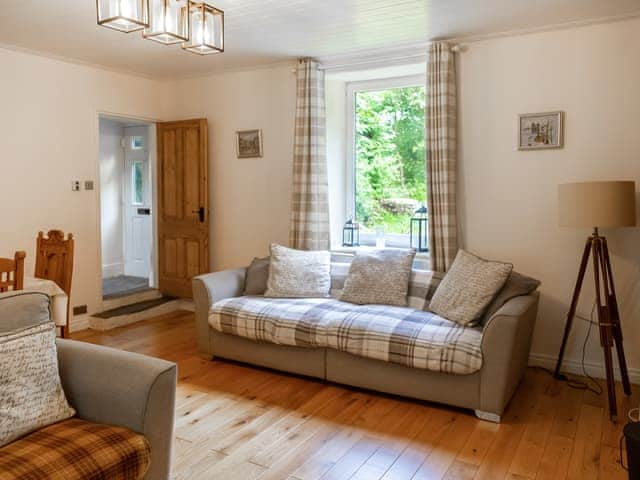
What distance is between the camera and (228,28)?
12.2 ft

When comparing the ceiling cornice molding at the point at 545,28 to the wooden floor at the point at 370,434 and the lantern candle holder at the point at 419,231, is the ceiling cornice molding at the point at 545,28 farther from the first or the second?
the wooden floor at the point at 370,434

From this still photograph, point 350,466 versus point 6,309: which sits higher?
point 6,309

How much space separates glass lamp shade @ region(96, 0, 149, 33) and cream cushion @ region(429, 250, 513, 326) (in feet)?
7.71

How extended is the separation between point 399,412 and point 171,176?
11.5ft

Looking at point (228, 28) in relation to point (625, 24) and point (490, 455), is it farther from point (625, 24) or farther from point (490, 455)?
point (490, 455)

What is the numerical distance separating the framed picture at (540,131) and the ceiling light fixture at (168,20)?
7.34ft

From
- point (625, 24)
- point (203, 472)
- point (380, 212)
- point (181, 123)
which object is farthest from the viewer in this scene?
point (181, 123)

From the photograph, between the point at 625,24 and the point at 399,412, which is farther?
the point at 625,24

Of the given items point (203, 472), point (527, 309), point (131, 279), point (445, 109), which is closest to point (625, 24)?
point (445, 109)

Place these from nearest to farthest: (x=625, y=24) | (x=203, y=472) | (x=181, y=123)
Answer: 1. (x=203, y=472)
2. (x=625, y=24)
3. (x=181, y=123)

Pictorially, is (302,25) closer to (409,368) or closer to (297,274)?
(297,274)

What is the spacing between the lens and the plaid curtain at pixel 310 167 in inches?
176

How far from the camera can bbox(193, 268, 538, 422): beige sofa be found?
9.39ft

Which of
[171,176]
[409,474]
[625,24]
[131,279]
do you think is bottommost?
[409,474]
